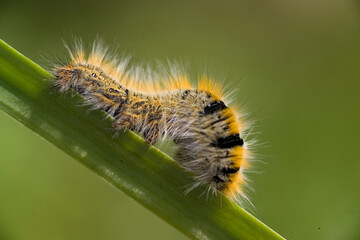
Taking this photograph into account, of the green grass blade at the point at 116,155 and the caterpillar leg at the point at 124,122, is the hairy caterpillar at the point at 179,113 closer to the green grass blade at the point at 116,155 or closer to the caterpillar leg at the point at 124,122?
the caterpillar leg at the point at 124,122

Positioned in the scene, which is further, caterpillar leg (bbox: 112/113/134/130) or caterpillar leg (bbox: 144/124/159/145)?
caterpillar leg (bbox: 144/124/159/145)

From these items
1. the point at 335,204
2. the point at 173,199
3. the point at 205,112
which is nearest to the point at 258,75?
the point at 335,204

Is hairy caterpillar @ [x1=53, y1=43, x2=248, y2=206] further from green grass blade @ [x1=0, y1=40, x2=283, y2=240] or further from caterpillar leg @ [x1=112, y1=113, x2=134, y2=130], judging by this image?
green grass blade @ [x1=0, y1=40, x2=283, y2=240]

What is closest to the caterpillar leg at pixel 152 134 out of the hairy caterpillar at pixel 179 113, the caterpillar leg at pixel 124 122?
the hairy caterpillar at pixel 179 113

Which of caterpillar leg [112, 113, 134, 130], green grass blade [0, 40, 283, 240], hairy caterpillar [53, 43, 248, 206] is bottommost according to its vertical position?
green grass blade [0, 40, 283, 240]

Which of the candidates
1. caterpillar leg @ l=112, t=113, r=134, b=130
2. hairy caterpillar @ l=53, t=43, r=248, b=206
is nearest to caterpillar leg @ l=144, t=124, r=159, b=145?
hairy caterpillar @ l=53, t=43, r=248, b=206

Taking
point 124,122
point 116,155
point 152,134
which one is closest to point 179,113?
point 152,134
